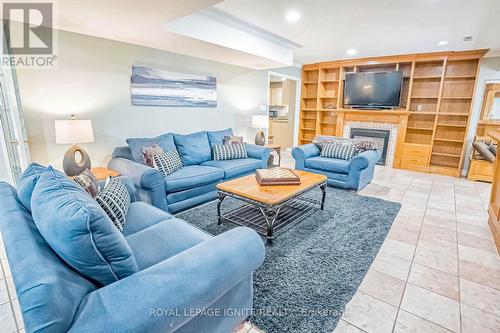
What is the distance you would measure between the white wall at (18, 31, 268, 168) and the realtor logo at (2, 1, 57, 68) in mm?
88

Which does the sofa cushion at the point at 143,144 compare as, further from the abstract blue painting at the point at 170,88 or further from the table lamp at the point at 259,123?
the table lamp at the point at 259,123

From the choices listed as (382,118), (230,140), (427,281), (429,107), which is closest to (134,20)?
(230,140)

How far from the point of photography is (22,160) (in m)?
2.62

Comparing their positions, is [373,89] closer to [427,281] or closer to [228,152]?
[228,152]

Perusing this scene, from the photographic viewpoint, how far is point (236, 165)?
368cm

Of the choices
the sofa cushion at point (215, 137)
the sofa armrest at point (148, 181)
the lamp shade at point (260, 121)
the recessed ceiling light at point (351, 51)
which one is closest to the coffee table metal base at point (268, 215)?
the sofa armrest at point (148, 181)

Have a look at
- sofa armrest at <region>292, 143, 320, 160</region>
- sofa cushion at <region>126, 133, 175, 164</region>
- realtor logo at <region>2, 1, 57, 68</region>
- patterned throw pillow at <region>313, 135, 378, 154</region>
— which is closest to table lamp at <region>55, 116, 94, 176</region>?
sofa cushion at <region>126, 133, 175, 164</region>

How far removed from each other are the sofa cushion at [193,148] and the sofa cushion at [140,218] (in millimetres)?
1591

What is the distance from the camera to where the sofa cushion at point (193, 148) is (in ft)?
12.0

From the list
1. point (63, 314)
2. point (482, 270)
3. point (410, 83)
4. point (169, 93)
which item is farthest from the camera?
→ point (410, 83)

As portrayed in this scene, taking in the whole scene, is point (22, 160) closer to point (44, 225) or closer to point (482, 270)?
point (44, 225)

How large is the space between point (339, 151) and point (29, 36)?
4.24 meters

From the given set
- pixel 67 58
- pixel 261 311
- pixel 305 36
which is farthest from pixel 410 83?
pixel 67 58

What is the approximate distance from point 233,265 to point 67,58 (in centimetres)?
308
